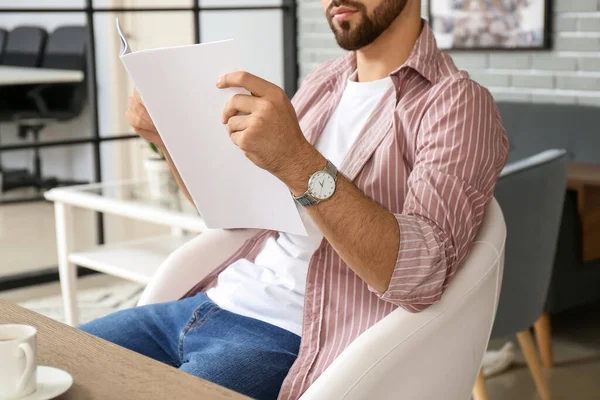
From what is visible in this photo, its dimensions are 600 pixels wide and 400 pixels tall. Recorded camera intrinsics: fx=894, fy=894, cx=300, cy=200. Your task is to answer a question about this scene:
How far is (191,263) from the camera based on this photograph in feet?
5.20

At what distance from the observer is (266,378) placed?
1.28m

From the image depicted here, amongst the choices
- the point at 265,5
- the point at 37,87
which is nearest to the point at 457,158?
the point at 37,87

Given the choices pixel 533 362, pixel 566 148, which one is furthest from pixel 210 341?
pixel 566 148

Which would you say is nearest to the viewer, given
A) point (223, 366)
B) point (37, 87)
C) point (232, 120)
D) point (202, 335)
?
point (232, 120)

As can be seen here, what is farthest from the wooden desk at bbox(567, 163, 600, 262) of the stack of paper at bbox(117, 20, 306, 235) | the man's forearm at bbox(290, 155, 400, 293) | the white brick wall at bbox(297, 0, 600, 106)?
the man's forearm at bbox(290, 155, 400, 293)

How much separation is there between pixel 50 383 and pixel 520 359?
2.17 meters

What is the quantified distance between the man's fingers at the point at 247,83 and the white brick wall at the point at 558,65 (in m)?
2.41

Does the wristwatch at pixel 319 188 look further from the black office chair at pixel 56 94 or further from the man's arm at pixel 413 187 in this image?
the black office chair at pixel 56 94

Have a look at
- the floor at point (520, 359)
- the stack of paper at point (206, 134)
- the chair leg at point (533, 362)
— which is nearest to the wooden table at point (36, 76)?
the floor at point (520, 359)

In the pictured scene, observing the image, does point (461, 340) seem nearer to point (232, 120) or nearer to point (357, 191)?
point (357, 191)

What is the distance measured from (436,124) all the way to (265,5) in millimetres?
3190

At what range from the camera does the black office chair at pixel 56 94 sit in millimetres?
3711

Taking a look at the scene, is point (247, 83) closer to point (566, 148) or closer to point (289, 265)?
point (289, 265)

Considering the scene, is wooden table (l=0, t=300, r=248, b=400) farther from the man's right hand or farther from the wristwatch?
the man's right hand
